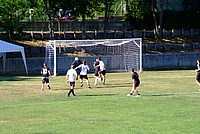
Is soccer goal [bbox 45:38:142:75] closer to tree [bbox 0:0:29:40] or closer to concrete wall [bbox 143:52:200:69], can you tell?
concrete wall [bbox 143:52:200:69]

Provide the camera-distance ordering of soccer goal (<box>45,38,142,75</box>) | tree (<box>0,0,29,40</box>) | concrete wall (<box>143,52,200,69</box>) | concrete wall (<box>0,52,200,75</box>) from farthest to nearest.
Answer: concrete wall (<box>143,52,200,69</box>) → tree (<box>0,0,29,40</box>) → soccer goal (<box>45,38,142,75</box>) → concrete wall (<box>0,52,200,75</box>)

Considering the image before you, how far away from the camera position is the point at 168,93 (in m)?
31.5

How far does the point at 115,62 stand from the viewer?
51.8m

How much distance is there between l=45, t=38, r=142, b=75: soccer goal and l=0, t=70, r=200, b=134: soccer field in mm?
13161

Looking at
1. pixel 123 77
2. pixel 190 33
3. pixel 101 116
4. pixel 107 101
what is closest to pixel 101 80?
pixel 123 77

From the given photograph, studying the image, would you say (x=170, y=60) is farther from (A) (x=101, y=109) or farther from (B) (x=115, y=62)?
(A) (x=101, y=109)

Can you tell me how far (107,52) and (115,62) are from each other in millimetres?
2561

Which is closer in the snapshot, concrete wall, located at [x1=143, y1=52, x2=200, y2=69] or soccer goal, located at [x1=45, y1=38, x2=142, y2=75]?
soccer goal, located at [x1=45, y1=38, x2=142, y2=75]

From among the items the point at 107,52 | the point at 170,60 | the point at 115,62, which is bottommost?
the point at 170,60

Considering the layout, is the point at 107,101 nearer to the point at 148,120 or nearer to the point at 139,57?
the point at 148,120

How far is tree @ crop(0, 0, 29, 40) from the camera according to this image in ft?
179

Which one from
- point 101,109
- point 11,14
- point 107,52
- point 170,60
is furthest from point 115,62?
point 101,109

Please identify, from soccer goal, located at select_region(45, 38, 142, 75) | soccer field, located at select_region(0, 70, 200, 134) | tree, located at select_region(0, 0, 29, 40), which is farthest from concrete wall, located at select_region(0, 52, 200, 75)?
soccer field, located at select_region(0, 70, 200, 134)

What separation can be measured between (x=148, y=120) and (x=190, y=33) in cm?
4746
